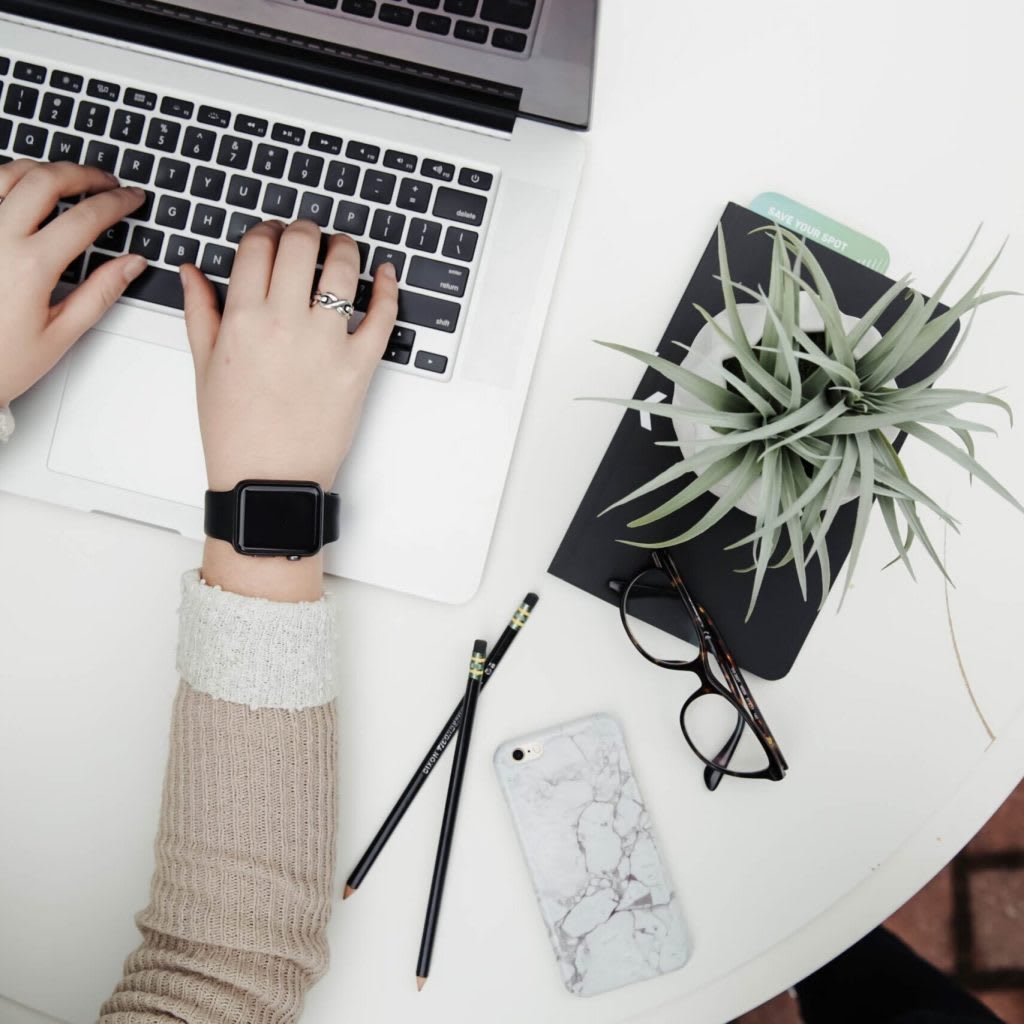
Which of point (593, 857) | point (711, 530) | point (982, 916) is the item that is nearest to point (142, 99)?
point (711, 530)

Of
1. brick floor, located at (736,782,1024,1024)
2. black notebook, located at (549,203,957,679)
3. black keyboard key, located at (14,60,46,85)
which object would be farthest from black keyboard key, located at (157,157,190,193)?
brick floor, located at (736,782,1024,1024)

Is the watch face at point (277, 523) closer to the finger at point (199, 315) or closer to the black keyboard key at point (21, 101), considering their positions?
the finger at point (199, 315)

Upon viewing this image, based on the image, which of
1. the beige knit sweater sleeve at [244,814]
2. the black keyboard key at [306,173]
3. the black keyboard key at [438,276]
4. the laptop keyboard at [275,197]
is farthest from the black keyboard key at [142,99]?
the beige knit sweater sleeve at [244,814]

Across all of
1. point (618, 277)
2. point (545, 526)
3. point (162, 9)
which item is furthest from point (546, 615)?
point (162, 9)

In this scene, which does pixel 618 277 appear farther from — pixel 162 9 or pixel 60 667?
pixel 60 667

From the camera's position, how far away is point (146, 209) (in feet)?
1.85

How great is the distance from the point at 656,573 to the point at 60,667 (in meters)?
0.42

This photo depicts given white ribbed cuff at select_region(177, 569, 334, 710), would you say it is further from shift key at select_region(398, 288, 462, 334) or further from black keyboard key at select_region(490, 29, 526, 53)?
black keyboard key at select_region(490, 29, 526, 53)

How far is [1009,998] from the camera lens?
3.63ft

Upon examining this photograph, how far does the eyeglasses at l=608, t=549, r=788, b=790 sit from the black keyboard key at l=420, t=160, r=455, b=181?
0.29m

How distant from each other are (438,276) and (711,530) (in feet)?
0.82

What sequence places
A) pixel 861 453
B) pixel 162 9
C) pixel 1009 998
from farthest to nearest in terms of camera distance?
pixel 1009 998, pixel 162 9, pixel 861 453

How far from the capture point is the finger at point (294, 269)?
0.53 m

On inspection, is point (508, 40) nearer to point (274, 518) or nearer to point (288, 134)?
point (288, 134)
